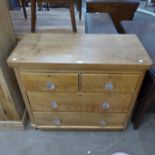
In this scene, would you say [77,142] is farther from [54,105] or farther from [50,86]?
[50,86]

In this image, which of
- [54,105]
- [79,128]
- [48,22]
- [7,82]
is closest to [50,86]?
[54,105]

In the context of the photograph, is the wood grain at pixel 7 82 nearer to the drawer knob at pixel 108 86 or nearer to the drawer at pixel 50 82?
the drawer at pixel 50 82

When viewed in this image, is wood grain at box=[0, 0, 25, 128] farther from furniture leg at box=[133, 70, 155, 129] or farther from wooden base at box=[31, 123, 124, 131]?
furniture leg at box=[133, 70, 155, 129]

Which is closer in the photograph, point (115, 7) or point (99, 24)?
point (99, 24)

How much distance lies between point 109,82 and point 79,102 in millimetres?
270

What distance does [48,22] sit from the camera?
1.75 meters

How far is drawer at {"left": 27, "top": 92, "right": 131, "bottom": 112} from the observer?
1060 millimetres

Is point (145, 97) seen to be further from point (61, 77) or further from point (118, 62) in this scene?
point (61, 77)

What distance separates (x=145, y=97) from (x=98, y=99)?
36cm

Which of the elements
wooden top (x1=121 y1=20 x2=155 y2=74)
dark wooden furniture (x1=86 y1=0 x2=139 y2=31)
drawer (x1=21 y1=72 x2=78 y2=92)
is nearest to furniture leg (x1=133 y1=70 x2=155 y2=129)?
wooden top (x1=121 y1=20 x2=155 y2=74)

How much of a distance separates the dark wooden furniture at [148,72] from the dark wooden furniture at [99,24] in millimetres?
149

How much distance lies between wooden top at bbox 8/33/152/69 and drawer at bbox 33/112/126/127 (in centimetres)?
47

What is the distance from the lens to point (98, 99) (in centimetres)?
108

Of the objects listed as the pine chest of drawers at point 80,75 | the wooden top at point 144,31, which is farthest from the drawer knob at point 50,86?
the wooden top at point 144,31
